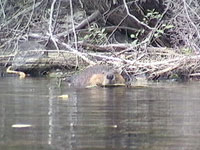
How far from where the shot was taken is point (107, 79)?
8031mm

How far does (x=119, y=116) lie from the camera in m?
4.66

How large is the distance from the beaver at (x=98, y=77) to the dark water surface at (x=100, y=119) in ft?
2.86

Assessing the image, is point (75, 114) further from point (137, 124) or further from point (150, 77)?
point (150, 77)

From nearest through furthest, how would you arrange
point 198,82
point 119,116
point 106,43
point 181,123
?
point 181,123 → point 119,116 → point 198,82 → point 106,43

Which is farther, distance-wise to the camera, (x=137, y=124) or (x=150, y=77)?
(x=150, y=77)

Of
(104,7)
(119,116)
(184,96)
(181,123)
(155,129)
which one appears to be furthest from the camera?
(104,7)

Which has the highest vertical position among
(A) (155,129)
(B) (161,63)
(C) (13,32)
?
(C) (13,32)

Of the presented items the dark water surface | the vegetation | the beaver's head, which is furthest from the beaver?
the dark water surface

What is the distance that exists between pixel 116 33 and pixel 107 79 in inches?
151

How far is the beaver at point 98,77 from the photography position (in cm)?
802

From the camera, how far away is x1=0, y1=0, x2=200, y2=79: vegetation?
891cm

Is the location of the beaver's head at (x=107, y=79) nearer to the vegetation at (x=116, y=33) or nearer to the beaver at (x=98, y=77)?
the beaver at (x=98, y=77)

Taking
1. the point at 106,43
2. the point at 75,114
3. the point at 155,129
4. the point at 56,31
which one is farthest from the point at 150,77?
the point at 155,129

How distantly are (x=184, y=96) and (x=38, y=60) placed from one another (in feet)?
14.6
